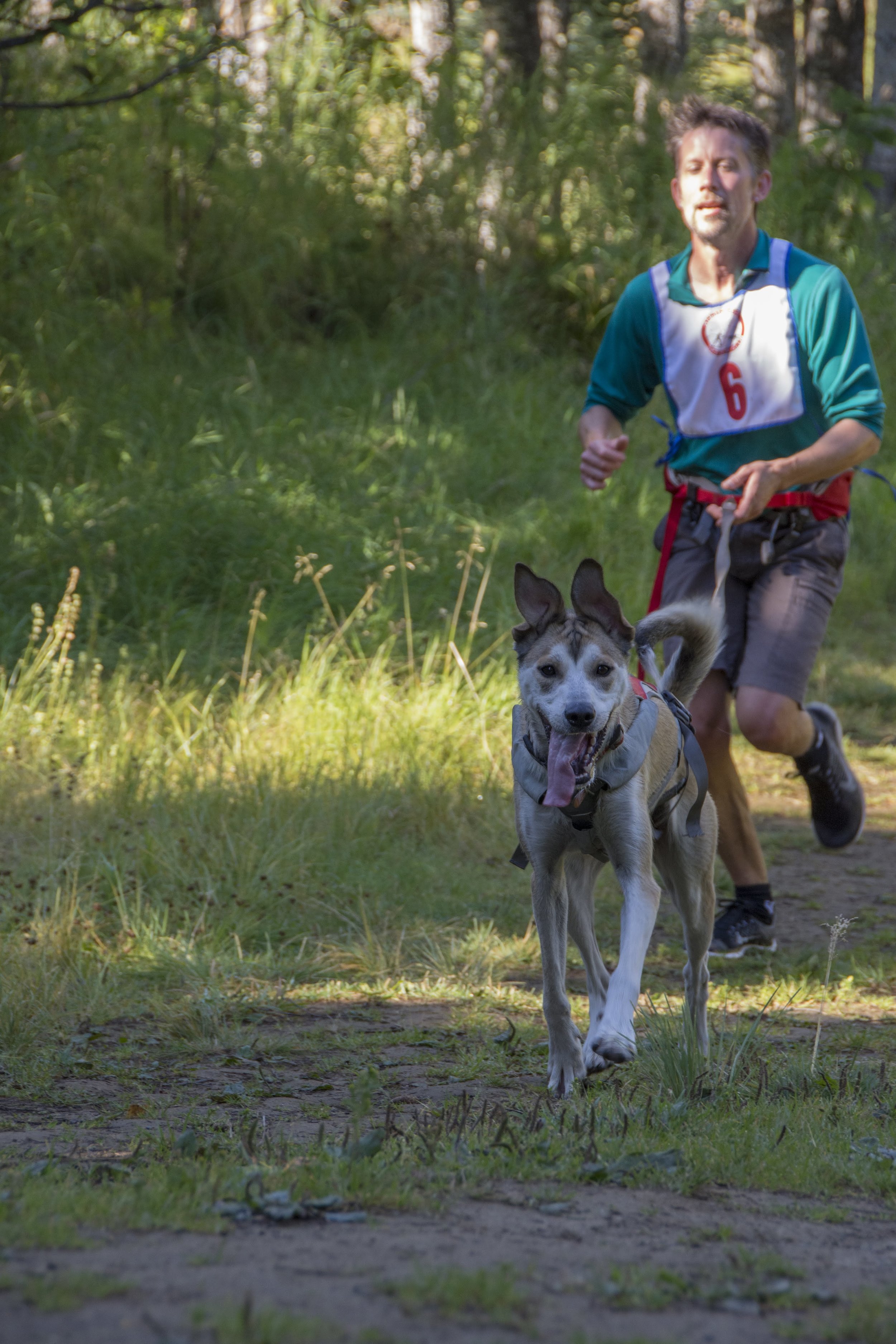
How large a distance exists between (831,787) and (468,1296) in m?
3.93

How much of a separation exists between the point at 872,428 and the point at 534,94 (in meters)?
9.62

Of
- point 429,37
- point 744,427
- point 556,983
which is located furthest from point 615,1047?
point 429,37

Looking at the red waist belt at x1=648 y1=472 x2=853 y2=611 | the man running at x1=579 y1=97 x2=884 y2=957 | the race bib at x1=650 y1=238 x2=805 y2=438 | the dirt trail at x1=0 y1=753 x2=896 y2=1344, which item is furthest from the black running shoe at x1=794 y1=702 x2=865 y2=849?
the dirt trail at x1=0 y1=753 x2=896 y2=1344

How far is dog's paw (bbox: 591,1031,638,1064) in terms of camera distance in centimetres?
305

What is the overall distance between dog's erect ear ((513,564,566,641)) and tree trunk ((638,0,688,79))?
11.6m

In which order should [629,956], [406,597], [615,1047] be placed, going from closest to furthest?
[615,1047], [629,956], [406,597]

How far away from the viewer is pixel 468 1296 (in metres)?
2.01

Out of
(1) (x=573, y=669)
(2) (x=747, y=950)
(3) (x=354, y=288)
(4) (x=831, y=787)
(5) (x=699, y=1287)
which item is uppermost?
(3) (x=354, y=288)

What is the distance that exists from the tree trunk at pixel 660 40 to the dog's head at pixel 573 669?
1164 centimetres

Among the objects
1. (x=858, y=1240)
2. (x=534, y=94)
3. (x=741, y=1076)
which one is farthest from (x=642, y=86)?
(x=858, y=1240)

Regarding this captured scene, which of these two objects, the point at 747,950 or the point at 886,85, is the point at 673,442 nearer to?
the point at 747,950

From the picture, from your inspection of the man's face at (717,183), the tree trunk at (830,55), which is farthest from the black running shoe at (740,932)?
the tree trunk at (830,55)

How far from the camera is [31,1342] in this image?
1.82 meters

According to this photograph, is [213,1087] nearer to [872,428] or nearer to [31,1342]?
[31,1342]
